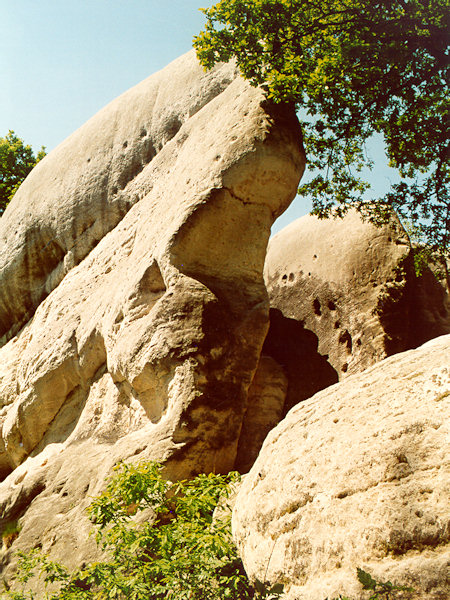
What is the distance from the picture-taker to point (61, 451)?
7.71 m

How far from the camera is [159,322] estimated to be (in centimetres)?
672

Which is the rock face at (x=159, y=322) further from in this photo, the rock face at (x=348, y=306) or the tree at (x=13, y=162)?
the tree at (x=13, y=162)

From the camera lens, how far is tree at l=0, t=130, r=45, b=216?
2280 cm

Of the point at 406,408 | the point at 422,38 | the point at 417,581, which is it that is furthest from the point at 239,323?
the point at 422,38

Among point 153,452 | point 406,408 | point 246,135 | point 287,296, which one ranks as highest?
point 246,135

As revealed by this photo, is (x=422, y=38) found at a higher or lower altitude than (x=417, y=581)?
higher

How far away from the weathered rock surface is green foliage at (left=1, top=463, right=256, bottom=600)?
0.59 feet

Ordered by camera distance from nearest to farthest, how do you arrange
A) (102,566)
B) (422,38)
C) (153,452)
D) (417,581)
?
(417,581), (102,566), (153,452), (422,38)

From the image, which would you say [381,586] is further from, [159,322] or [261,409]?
[261,409]

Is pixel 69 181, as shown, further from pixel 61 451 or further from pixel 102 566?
pixel 102 566

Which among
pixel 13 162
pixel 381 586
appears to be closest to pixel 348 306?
pixel 381 586

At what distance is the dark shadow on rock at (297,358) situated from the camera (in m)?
8.61

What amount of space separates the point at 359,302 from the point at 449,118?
306 cm

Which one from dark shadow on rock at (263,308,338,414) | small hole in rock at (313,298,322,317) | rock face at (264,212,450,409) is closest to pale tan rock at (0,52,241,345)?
rock face at (264,212,450,409)
